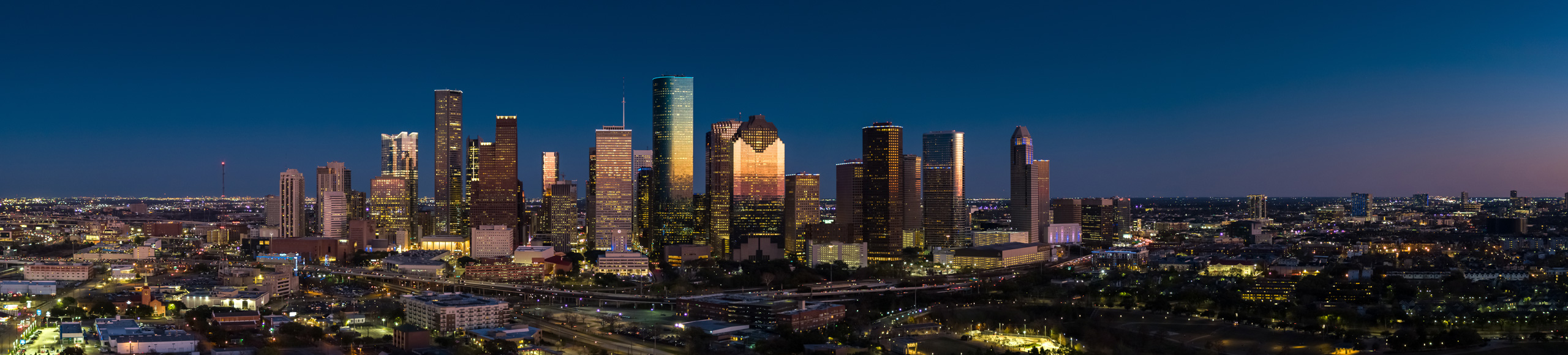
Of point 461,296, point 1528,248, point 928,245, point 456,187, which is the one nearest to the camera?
point 461,296

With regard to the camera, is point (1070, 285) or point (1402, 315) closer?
point (1402, 315)

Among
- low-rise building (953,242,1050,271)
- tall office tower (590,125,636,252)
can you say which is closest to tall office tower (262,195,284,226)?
tall office tower (590,125,636,252)

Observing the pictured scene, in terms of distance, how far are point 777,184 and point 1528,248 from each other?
40397mm

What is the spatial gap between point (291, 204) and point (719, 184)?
90.0 ft

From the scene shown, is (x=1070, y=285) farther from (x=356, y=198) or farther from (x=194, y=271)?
Result: (x=356, y=198)

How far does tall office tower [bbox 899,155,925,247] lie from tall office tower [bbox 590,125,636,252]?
16.8m

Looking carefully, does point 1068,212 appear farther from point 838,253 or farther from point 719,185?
point 838,253

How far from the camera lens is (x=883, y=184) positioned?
65.8m

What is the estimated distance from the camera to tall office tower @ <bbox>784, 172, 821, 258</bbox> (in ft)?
206

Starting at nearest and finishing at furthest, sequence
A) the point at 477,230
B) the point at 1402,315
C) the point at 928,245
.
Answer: the point at 1402,315 < the point at 477,230 < the point at 928,245

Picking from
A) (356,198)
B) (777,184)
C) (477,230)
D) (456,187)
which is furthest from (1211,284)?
(356,198)

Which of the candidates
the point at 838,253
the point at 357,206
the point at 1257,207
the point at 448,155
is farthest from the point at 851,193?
the point at 1257,207

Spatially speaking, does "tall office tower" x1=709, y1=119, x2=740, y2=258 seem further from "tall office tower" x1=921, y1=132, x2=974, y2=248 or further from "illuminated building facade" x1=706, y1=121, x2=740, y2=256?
"tall office tower" x1=921, y1=132, x2=974, y2=248

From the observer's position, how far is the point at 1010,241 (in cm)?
7106
